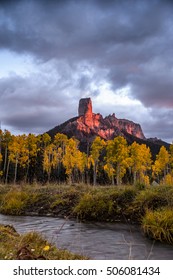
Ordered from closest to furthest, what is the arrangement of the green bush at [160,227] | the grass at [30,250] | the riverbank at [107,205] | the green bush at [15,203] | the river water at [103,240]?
the grass at [30,250], the river water at [103,240], the green bush at [160,227], the riverbank at [107,205], the green bush at [15,203]

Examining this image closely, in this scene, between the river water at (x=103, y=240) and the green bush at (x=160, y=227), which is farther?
the green bush at (x=160, y=227)

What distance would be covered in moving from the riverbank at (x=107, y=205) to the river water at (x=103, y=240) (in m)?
0.53

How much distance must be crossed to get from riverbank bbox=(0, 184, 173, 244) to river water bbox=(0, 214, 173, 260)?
1.73 ft

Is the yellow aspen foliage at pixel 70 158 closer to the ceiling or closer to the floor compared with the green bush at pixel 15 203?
closer to the ceiling

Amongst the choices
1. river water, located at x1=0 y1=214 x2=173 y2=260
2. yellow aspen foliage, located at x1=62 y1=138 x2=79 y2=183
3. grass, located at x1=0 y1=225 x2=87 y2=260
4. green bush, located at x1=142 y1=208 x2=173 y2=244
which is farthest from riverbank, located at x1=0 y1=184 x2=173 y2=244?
yellow aspen foliage, located at x1=62 y1=138 x2=79 y2=183

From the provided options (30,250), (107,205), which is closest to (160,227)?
(107,205)

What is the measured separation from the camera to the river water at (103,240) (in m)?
7.78

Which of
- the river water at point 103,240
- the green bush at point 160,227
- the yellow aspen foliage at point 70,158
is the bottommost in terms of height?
the river water at point 103,240

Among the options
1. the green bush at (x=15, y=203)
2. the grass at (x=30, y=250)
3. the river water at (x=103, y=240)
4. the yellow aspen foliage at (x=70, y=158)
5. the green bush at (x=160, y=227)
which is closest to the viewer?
the grass at (x=30, y=250)

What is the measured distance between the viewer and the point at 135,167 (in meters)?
54.2

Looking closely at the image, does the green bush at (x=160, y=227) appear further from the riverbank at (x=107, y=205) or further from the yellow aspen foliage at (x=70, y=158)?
the yellow aspen foliage at (x=70, y=158)

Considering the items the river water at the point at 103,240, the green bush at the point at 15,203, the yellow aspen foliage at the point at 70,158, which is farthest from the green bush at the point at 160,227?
the yellow aspen foliage at the point at 70,158
